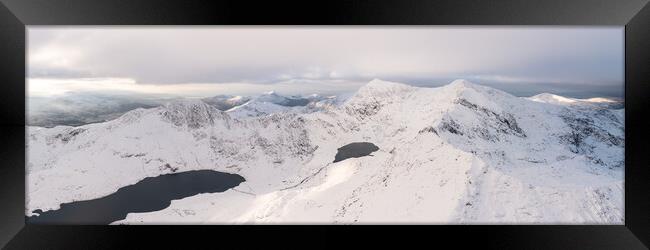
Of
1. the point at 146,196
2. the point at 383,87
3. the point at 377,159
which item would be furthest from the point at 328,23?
the point at 146,196

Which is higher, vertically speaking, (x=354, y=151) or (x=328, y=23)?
(x=328, y=23)

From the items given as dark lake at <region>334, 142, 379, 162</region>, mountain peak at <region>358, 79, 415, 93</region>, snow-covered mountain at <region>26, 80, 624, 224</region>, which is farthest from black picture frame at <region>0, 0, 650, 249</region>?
dark lake at <region>334, 142, 379, 162</region>

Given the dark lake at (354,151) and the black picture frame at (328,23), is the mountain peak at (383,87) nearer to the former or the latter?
the dark lake at (354,151)

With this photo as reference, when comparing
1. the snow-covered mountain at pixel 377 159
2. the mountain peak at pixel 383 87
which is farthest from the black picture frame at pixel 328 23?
the mountain peak at pixel 383 87

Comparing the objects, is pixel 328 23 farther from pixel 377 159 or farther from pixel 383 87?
pixel 383 87

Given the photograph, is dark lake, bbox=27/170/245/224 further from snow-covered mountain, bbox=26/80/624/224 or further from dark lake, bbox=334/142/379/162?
dark lake, bbox=334/142/379/162

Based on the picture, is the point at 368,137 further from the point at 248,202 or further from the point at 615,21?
the point at 615,21
